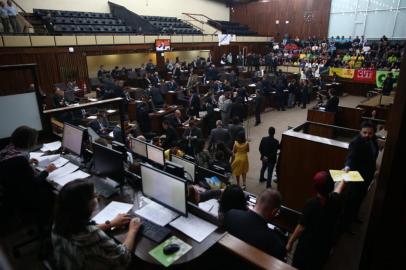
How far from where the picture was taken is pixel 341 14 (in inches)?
765

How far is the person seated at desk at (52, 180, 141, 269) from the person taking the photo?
6.26 ft

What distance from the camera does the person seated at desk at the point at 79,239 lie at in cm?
191

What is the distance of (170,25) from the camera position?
1970cm

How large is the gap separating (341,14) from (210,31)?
9581mm

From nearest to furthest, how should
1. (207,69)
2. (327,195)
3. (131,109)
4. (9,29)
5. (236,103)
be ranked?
1. (327,195)
2. (236,103)
3. (131,109)
4. (9,29)
5. (207,69)

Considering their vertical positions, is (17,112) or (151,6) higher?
(151,6)

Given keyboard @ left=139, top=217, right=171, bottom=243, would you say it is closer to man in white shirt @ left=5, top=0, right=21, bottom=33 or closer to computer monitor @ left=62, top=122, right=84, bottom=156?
computer monitor @ left=62, top=122, right=84, bottom=156

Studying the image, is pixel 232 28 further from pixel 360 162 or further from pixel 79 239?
pixel 79 239

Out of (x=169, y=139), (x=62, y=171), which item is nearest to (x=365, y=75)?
(x=169, y=139)

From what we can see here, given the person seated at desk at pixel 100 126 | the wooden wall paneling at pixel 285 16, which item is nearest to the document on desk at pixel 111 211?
the person seated at desk at pixel 100 126

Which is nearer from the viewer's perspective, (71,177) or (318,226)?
(318,226)

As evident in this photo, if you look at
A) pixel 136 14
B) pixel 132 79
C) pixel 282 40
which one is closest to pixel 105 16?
pixel 136 14

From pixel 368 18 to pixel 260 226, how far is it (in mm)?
20708

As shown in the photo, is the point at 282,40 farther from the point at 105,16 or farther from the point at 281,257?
the point at 281,257
